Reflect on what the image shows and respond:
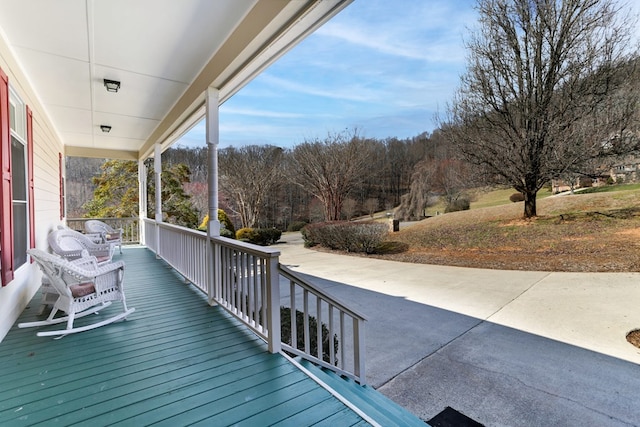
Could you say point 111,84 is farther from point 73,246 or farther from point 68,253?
point 73,246

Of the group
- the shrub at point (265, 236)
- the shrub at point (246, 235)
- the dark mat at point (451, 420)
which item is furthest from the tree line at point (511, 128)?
the dark mat at point (451, 420)

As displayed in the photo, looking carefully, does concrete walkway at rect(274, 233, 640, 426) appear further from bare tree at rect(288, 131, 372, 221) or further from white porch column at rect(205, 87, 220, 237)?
bare tree at rect(288, 131, 372, 221)

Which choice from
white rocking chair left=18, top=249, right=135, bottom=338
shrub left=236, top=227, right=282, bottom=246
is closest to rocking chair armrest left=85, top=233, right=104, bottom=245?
white rocking chair left=18, top=249, right=135, bottom=338

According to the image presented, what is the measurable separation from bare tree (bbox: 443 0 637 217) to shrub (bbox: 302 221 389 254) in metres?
4.22

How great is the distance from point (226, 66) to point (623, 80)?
1055 cm

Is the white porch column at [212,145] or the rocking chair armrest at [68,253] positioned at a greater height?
the white porch column at [212,145]

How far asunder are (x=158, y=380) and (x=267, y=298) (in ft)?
2.93

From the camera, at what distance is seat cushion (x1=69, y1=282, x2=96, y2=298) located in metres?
2.88

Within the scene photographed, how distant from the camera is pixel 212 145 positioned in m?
3.63

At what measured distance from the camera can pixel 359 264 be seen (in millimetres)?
9227

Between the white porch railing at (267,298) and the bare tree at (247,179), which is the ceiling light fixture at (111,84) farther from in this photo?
the bare tree at (247,179)

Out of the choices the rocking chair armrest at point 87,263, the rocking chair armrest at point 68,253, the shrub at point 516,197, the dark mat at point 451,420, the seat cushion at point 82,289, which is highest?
the shrub at point 516,197

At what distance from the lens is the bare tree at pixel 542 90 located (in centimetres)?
822

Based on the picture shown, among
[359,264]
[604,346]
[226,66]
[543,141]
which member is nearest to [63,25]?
[226,66]
